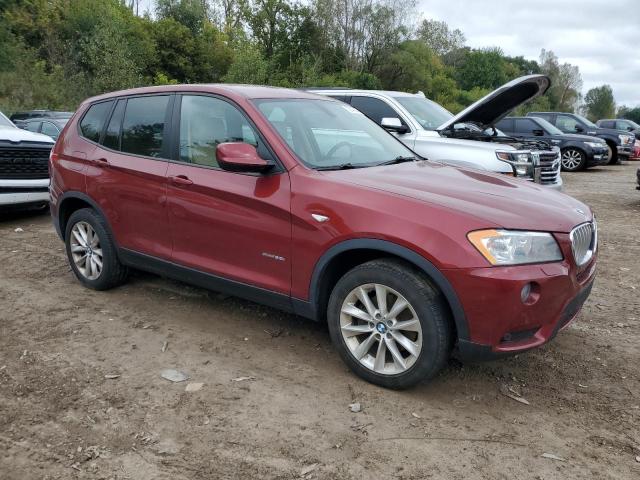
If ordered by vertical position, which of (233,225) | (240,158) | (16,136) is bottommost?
(233,225)

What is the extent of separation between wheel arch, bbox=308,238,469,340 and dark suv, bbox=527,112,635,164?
1658 cm

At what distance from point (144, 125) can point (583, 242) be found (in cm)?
334

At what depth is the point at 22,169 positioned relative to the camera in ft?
25.8

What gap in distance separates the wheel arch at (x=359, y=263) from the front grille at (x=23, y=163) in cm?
596

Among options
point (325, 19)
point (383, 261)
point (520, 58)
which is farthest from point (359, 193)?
point (520, 58)

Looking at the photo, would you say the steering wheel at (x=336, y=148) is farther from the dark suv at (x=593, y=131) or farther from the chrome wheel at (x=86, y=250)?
the dark suv at (x=593, y=131)

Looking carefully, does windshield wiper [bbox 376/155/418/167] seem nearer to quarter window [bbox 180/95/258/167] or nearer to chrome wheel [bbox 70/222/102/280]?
quarter window [bbox 180/95/258/167]

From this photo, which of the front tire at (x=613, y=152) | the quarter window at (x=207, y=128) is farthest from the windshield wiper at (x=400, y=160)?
the front tire at (x=613, y=152)

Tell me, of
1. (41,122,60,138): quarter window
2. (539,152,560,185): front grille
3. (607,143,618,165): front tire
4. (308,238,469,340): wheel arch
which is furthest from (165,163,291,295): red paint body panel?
(607,143,618,165): front tire

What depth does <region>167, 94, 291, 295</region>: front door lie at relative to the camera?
12.0 ft

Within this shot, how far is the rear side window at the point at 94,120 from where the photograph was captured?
16.2 ft

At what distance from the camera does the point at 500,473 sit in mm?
2652

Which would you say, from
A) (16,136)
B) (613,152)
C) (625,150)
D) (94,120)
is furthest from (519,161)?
(625,150)

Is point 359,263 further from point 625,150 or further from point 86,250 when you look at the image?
point 625,150
